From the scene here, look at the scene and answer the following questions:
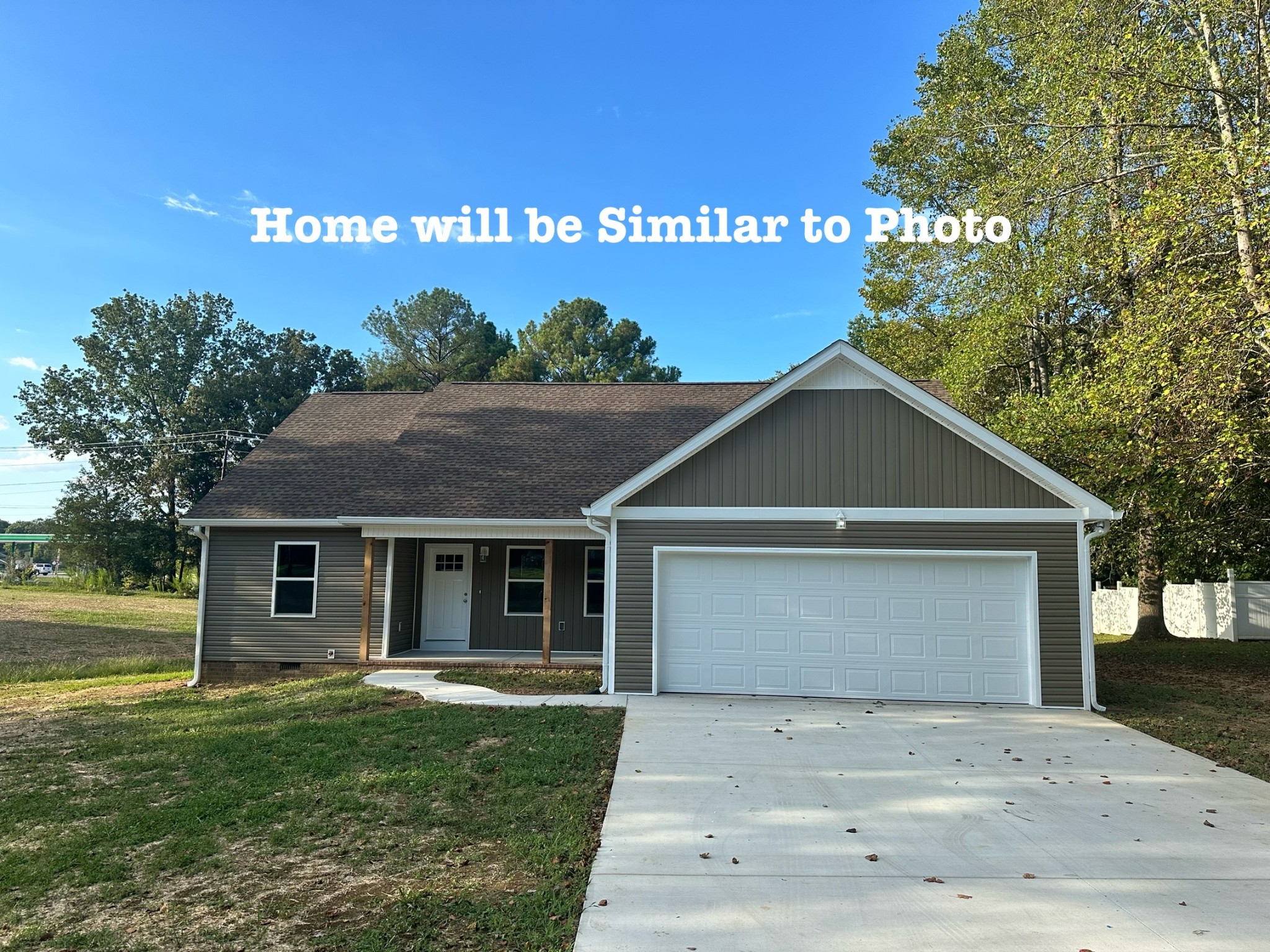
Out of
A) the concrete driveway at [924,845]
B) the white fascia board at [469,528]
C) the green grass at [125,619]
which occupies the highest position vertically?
the white fascia board at [469,528]

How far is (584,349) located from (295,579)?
92.0 ft

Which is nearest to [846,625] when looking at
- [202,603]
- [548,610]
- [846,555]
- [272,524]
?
[846,555]

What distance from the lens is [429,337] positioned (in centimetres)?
4494

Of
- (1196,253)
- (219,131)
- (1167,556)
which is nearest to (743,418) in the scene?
(1196,253)

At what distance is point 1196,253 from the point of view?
11102 mm

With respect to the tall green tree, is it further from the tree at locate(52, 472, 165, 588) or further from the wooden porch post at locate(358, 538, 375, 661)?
the tree at locate(52, 472, 165, 588)

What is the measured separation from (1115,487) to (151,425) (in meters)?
45.1

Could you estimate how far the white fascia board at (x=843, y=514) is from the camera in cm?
1023

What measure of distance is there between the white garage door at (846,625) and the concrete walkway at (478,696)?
3.63 feet

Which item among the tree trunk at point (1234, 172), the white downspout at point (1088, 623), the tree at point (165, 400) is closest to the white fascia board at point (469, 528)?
the white downspout at point (1088, 623)

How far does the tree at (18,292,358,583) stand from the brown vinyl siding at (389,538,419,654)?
30071 millimetres

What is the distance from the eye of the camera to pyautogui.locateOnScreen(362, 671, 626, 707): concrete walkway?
976cm

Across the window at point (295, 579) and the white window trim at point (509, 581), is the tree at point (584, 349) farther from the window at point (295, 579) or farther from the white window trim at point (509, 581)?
the window at point (295, 579)

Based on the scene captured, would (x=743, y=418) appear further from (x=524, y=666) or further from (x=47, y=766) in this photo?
(x=47, y=766)
